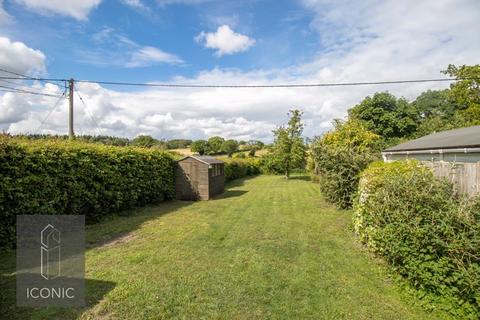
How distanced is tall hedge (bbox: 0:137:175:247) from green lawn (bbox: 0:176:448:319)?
1.03 meters

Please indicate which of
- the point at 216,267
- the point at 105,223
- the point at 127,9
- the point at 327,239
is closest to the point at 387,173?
the point at 327,239

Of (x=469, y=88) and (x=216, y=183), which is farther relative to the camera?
(x=469, y=88)

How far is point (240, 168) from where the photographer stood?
3241cm

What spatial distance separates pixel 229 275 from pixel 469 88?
23.1 meters

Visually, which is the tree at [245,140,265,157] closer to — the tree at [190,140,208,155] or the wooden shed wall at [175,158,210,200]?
the tree at [190,140,208,155]

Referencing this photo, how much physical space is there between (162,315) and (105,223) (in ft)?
20.8

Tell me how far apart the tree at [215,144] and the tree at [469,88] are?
116 feet

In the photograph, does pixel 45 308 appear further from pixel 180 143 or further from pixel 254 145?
pixel 254 145

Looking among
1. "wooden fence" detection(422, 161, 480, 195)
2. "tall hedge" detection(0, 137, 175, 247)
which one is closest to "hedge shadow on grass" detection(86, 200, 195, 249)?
"tall hedge" detection(0, 137, 175, 247)

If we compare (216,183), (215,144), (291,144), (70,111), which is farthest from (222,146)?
(70,111)

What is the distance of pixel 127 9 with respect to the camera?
10.3m

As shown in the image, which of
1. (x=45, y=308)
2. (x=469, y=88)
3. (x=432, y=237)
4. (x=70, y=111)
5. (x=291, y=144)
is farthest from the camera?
(x=291, y=144)

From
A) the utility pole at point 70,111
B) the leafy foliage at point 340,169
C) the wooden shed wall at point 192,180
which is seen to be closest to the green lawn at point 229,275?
→ the leafy foliage at point 340,169

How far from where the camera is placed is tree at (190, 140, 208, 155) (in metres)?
45.4
